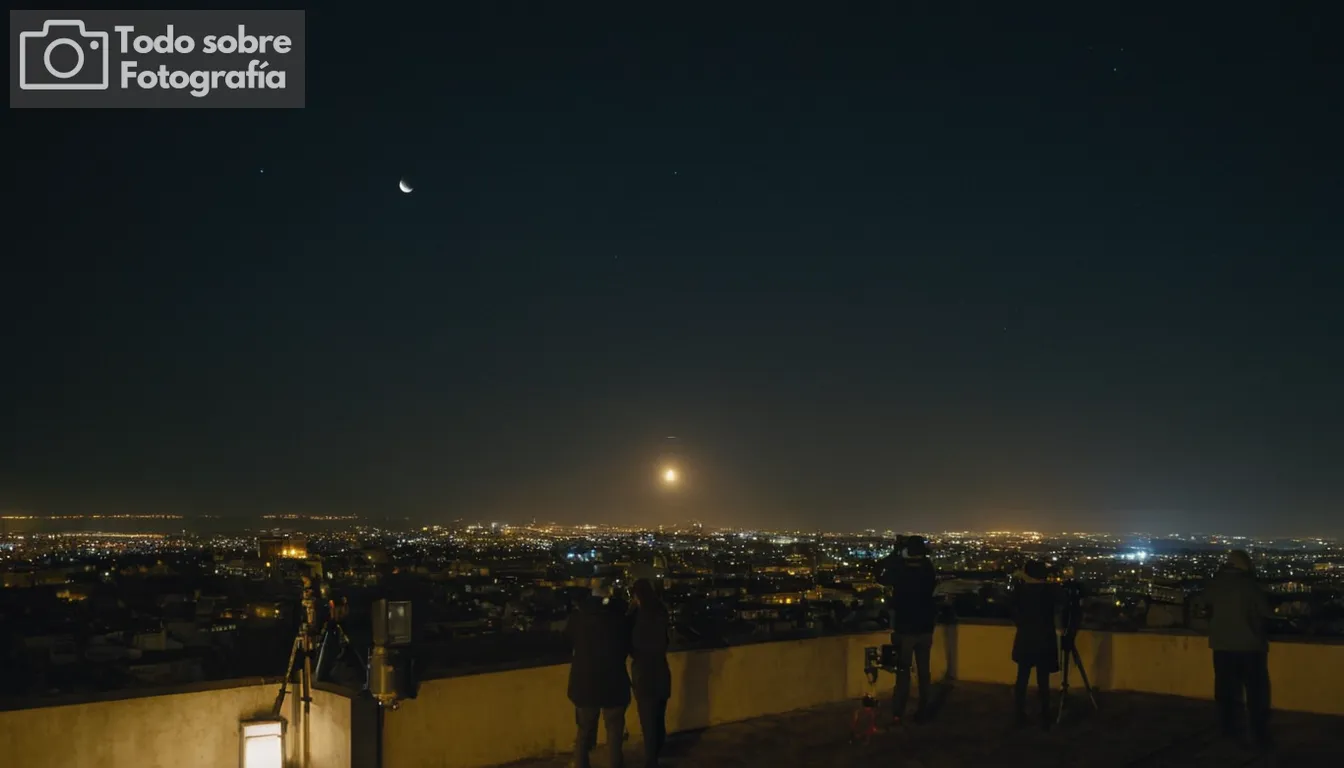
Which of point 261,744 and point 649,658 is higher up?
point 649,658

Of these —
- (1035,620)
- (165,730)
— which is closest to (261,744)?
(165,730)

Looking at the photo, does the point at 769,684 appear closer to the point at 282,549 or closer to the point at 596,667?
the point at 596,667

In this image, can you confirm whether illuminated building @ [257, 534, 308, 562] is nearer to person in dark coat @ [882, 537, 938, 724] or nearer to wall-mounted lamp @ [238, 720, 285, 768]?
wall-mounted lamp @ [238, 720, 285, 768]

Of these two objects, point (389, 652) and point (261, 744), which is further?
point (261, 744)

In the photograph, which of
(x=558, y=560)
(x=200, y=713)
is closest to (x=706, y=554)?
(x=558, y=560)

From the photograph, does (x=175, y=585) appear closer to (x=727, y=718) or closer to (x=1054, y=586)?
(x=727, y=718)
